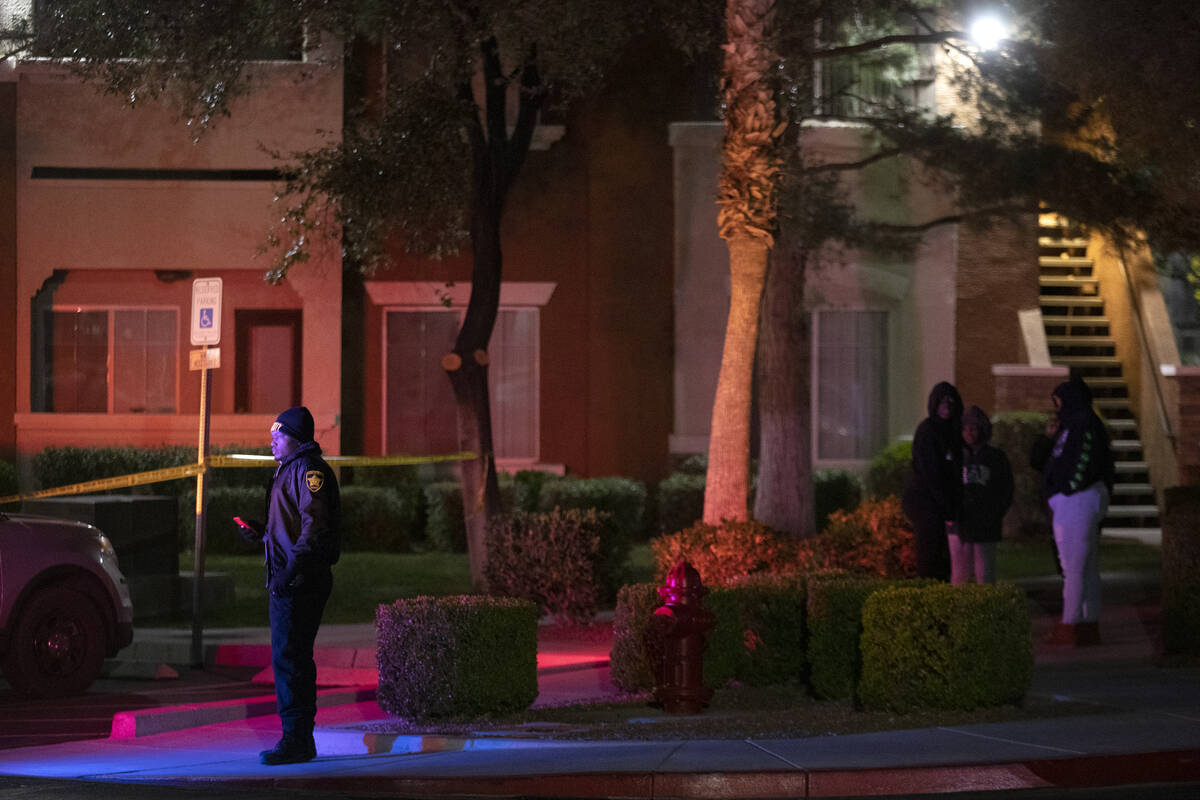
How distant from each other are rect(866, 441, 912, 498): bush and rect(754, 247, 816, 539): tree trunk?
368cm

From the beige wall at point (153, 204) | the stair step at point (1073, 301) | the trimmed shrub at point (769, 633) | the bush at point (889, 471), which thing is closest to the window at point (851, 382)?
the bush at point (889, 471)

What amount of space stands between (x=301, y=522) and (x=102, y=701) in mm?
3488

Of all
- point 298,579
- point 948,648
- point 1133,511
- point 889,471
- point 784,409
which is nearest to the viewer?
point 298,579

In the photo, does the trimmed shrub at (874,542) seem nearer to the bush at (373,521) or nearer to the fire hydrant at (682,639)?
the fire hydrant at (682,639)

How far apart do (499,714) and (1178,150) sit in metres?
7.34

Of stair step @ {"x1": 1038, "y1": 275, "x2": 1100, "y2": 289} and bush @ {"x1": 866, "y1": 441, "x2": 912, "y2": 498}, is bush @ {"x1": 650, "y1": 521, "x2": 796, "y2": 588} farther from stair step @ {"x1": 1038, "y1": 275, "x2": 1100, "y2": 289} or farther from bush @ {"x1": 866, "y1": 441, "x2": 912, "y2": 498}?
stair step @ {"x1": 1038, "y1": 275, "x2": 1100, "y2": 289}

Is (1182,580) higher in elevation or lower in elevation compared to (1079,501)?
lower

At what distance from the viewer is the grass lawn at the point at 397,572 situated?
14.7 meters

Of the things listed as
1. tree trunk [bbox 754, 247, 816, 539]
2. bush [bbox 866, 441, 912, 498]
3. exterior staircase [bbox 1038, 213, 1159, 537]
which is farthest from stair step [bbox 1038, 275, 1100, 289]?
tree trunk [bbox 754, 247, 816, 539]

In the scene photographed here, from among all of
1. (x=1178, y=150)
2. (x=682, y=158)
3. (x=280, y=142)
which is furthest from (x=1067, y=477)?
(x=280, y=142)

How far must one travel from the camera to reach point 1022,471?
19.1 meters

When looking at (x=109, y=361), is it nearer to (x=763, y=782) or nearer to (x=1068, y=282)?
(x=1068, y=282)

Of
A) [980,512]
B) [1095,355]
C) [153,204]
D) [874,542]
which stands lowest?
[874,542]

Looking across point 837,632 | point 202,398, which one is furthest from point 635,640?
point 202,398
